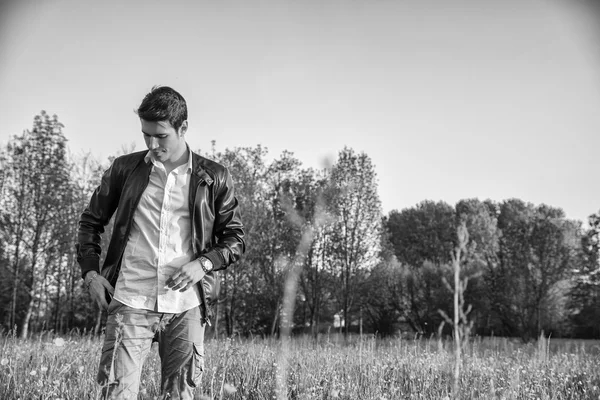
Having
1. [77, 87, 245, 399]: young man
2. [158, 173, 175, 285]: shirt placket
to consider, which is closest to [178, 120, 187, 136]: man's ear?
[77, 87, 245, 399]: young man

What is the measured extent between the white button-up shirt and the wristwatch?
136 millimetres

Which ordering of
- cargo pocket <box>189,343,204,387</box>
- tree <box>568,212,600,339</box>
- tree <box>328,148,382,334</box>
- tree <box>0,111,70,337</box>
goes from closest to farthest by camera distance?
cargo pocket <box>189,343,204,387</box>
tree <box>0,111,70,337</box>
tree <box>328,148,382,334</box>
tree <box>568,212,600,339</box>

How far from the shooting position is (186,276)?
2.41 meters

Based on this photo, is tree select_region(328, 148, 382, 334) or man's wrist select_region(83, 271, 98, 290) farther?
tree select_region(328, 148, 382, 334)

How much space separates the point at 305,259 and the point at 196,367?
1922cm

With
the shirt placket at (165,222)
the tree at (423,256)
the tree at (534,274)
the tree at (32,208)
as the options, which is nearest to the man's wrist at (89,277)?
the shirt placket at (165,222)

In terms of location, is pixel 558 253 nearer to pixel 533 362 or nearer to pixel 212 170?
pixel 533 362

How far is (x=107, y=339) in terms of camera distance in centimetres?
246

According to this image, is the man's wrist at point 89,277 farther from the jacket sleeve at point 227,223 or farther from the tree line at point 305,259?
the tree line at point 305,259

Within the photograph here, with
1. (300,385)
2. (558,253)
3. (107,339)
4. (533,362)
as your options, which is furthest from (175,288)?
(558,253)

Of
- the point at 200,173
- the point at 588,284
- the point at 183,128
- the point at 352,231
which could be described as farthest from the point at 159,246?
the point at 588,284

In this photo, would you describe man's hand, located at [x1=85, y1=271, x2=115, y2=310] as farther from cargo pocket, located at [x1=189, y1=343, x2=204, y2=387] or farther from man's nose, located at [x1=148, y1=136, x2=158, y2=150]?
man's nose, located at [x1=148, y1=136, x2=158, y2=150]

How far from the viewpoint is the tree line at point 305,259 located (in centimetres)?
1922

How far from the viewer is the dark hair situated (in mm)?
2539
